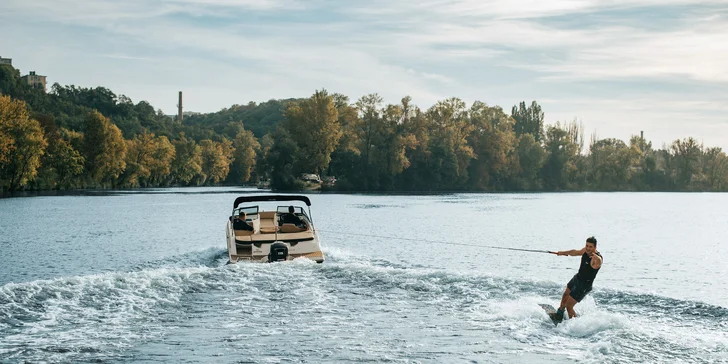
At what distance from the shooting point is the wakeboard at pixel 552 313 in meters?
16.2

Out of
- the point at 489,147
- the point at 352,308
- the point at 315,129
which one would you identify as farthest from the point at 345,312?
the point at 489,147

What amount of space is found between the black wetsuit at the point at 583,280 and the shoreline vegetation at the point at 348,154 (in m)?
90.9

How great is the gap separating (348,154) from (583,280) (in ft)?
380

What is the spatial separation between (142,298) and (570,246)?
28291mm

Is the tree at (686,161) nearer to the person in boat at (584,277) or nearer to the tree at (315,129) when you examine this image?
the tree at (315,129)

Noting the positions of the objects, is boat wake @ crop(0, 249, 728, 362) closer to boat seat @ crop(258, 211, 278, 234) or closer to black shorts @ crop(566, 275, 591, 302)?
black shorts @ crop(566, 275, 591, 302)

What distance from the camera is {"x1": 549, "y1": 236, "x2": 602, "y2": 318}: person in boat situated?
620 inches

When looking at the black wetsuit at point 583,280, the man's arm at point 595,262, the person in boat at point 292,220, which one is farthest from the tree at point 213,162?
the man's arm at point 595,262

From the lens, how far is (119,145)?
12281 cm

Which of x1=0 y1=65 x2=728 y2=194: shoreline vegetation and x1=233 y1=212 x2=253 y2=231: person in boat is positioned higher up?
x1=0 y1=65 x2=728 y2=194: shoreline vegetation

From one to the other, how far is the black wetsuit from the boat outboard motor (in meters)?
11.1

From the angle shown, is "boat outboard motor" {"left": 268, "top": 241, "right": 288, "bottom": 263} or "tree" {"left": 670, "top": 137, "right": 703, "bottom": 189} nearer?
"boat outboard motor" {"left": 268, "top": 241, "right": 288, "bottom": 263}

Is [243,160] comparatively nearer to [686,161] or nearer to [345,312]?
[686,161]

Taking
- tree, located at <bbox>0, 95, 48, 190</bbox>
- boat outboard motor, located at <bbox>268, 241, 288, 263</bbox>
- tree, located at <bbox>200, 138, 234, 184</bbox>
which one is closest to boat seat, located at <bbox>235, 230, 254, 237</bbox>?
boat outboard motor, located at <bbox>268, 241, 288, 263</bbox>
